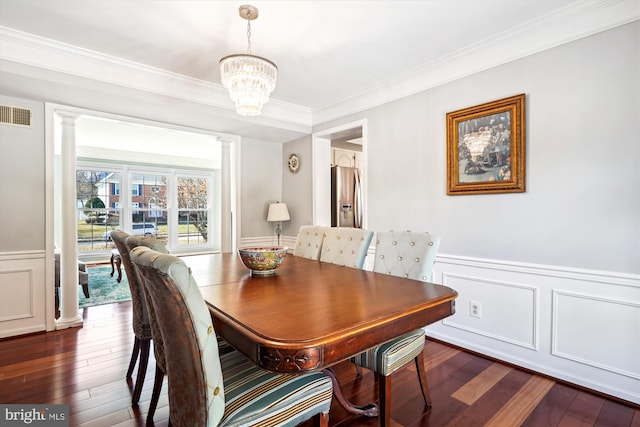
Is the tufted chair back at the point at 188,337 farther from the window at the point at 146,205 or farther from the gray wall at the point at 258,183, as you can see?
the window at the point at 146,205

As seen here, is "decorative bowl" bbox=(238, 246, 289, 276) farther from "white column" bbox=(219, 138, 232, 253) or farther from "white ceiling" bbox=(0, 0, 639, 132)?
"white column" bbox=(219, 138, 232, 253)

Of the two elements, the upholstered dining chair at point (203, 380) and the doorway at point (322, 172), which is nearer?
the upholstered dining chair at point (203, 380)

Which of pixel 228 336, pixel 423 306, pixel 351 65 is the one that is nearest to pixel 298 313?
pixel 228 336

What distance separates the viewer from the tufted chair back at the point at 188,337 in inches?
38.0

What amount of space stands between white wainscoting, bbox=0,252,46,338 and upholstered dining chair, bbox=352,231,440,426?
319cm

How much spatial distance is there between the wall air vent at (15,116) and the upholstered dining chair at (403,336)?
11.2 ft

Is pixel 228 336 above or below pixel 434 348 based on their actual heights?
above

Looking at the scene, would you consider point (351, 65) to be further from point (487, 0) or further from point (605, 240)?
point (605, 240)

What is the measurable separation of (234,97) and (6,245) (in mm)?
2691

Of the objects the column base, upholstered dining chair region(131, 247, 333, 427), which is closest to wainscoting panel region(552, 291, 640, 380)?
upholstered dining chair region(131, 247, 333, 427)

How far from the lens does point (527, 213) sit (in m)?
2.38

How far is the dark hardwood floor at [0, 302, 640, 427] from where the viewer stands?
1.80 meters

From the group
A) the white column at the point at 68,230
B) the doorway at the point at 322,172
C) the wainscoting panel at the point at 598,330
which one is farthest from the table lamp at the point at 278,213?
the wainscoting panel at the point at 598,330

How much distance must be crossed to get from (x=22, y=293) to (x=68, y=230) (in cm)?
67
